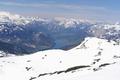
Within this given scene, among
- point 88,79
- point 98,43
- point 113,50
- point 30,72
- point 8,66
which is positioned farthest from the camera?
point 98,43

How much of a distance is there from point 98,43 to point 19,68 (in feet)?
200

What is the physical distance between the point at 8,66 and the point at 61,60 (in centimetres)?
2934

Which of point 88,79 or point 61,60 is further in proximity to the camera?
point 61,60

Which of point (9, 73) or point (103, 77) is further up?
point (103, 77)

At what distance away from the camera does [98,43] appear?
198 metres

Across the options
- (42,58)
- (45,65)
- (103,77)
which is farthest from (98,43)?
(103,77)

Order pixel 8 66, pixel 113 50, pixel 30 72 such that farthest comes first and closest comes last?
pixel 8 66 < pixel 113 50 < pixel 30 72

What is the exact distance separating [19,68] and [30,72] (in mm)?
15020

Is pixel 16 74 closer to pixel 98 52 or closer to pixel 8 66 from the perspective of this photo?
pixel 8 66

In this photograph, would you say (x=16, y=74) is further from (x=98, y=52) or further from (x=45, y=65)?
(x=98, y=52)

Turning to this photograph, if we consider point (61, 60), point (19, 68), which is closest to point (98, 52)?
point (61, 60)

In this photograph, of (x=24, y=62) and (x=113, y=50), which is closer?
(x=113, y=50)

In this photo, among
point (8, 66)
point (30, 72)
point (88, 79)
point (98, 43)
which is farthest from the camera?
point (98, 43)

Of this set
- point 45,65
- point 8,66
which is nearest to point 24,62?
point 8,66
